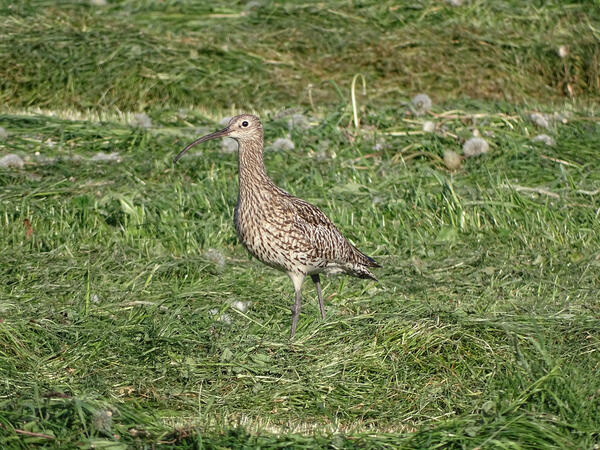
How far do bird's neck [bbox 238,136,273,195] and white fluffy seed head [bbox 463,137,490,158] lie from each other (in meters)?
3.39

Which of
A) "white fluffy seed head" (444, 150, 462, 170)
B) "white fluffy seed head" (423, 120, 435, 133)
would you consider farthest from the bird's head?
"white fluffy seed head" (423, 120, 435, 133)

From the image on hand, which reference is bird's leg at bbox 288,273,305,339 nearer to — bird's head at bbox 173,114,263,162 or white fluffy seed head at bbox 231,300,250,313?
white fluffy seed head at bbox 231,300,250,313

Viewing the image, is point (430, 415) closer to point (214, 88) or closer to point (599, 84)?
point (214, 88)

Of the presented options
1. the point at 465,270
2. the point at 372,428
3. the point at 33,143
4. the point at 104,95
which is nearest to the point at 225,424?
the point at 372,428

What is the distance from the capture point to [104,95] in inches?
476

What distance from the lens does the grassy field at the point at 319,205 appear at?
535cm

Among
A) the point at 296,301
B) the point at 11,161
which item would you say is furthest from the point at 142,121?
the point at 296,301

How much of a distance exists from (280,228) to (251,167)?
20.3 inches

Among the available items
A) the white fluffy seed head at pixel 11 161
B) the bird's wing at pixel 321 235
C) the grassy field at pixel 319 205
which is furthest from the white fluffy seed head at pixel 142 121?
the bird's wing at pixel 321 235

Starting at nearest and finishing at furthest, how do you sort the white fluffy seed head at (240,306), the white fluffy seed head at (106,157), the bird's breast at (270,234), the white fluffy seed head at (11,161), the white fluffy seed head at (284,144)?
1. the bird's breast at (270,234)
2. the white fluffy seed head at (240,306)
3. the white fluffy seed head at (11,161)
4. the white fluffy seed head at (106,157)
5. the white fluffy seed head at (284,144)

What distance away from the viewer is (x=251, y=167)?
6922 mm

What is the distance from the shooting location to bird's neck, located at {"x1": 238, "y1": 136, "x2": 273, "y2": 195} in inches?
269

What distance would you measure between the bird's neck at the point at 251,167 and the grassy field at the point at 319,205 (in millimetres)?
807

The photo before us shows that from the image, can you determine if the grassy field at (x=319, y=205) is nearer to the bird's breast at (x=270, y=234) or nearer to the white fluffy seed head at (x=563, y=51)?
the white fluffy seed head at (x=563, y=51)
